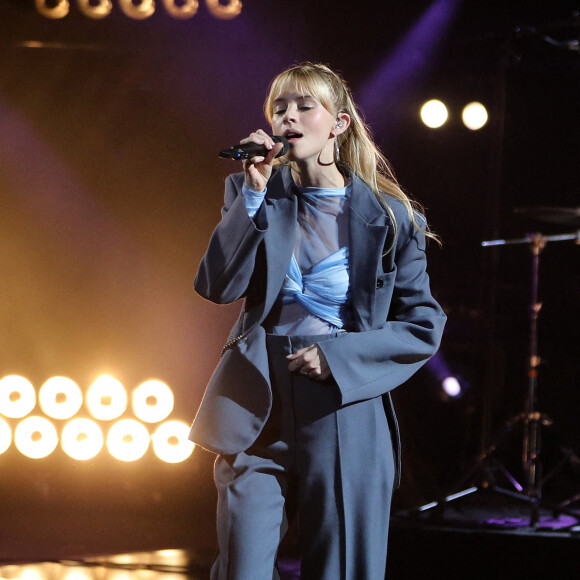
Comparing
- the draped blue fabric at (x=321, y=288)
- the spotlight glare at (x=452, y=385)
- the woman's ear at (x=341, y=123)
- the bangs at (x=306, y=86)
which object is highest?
the bangs at (x=306, y=86)

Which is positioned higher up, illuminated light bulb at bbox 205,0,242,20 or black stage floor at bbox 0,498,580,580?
illuminated light bulb at bbox 205,0,242,20

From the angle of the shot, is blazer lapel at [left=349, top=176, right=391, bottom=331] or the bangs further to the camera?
the bangs

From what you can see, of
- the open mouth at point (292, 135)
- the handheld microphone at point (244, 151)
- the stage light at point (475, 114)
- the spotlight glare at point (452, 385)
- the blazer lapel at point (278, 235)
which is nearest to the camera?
the handheld microphone at point (244, 151)

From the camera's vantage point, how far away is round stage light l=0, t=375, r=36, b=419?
3.91 m

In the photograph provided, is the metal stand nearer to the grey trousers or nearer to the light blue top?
the grey trousers

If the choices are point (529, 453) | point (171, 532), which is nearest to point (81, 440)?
point (171, 532)

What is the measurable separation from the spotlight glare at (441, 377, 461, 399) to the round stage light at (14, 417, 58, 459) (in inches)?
86.2

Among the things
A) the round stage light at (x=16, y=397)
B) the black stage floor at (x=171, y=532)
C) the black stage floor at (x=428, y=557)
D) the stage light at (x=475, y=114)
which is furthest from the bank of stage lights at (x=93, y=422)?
the stage light at (x=475, y=114)

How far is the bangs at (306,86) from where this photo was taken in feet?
5.92

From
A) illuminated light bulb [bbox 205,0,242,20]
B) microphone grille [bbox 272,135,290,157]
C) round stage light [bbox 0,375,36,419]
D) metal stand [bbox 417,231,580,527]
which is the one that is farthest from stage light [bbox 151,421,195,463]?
microphone grille [bbox 272,135,290,157]

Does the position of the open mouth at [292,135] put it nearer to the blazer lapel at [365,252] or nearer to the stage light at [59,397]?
the blazer lapel at [365,252]

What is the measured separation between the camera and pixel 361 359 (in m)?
1.64

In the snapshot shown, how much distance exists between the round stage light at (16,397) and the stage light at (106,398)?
30 cm

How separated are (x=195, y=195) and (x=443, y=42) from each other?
161cm
